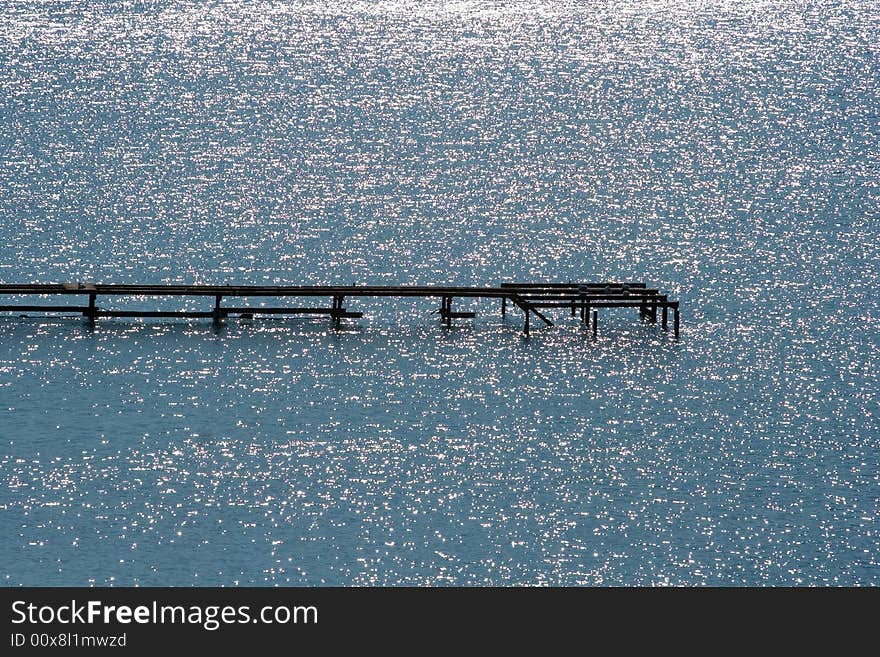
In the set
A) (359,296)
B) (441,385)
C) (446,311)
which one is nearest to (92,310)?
(359,296)

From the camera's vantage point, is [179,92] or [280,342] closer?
[280,342]

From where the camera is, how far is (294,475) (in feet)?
219

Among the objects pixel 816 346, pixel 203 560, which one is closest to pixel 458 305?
pixel 816 346

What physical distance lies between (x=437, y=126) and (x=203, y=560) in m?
127

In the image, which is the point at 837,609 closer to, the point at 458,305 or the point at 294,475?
the point at 294,475

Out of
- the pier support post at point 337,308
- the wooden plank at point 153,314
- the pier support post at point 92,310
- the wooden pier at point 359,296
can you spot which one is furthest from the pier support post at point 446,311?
the pier support post at point 92,310

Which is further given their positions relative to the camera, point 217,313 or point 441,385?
point 217,313

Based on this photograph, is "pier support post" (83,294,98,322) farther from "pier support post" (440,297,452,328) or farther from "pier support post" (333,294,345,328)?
"pier support post" (440,297,452,328)

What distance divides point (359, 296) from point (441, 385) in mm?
10875

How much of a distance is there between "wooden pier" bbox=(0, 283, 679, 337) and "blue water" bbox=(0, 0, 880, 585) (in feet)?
3.03

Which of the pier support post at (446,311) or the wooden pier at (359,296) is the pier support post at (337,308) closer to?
the wooden pier at (359,296)

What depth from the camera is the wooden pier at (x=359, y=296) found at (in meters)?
87.4

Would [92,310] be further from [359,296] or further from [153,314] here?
[359,296]

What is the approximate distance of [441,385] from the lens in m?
79.9
